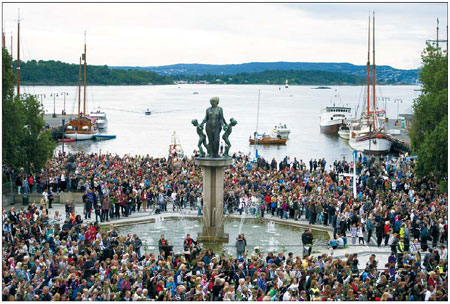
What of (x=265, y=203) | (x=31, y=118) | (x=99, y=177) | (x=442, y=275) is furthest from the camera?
(x=31, y=118)

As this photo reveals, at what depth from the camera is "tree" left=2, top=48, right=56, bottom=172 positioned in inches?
1367

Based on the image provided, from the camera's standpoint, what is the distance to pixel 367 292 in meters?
17.6

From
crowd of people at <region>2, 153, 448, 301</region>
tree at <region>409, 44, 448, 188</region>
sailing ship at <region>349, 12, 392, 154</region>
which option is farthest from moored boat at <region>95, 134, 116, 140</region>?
tree at <region>409, 44, 448, 188</region>

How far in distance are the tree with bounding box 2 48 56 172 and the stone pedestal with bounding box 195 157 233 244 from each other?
39.1 ft

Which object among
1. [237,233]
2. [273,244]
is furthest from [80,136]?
[273,244]

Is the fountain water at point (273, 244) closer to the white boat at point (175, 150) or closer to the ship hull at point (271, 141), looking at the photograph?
the white boat at point (175, 150)

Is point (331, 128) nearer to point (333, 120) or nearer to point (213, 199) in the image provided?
point (333, 120)

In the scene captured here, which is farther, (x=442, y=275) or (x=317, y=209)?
(x=317, y=209)

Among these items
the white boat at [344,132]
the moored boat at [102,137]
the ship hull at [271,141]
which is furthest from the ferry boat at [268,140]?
the moored boat at [102,137]

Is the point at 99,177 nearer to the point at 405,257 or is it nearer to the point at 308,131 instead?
the point at 405,257

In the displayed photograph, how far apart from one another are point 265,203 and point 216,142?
6.53m

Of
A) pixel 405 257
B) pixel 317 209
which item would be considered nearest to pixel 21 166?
pixel 317 209

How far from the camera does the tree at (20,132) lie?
34.7 metres

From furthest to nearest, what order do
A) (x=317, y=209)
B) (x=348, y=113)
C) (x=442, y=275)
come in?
1. (x=348, y=113)
2. (x=317, y=209)
3. (x=442, y=275)
